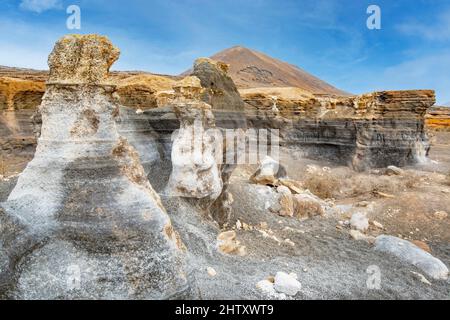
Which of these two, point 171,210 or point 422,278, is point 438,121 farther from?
point 171,210

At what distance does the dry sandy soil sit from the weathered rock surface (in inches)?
4.7

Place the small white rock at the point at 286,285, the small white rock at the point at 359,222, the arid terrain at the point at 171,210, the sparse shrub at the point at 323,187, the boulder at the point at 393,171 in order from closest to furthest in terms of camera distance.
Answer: the arid terrain at the point at 171,210 → the small white rock at the point at 286,285 → the small white rock at the point at 359,222 → the sparse shrub at the point at 323,187 → the boulder at the point at 393,171

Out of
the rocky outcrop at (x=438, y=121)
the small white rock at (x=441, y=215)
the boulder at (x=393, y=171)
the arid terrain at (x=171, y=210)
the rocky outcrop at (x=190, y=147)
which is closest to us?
the arid terrain at (x=171, y=210)

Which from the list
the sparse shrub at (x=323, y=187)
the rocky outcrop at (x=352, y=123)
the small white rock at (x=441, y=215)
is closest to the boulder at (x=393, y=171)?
the rocky outcrop at (x=352, y=123)

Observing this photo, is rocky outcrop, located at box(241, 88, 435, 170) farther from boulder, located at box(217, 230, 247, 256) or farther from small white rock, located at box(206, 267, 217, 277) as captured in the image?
small white rock, located at box(206, 267, 217, 277)

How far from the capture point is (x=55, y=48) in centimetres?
289

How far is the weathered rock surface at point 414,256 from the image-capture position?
4277 mm

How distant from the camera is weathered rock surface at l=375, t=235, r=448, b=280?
14.0 feet

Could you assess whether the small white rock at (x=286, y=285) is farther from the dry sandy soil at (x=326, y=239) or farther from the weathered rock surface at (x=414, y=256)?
the weathered rock surface at (x=414, y=256)

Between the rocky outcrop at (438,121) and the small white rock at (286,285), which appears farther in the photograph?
the rocky outcrop at (438,121)

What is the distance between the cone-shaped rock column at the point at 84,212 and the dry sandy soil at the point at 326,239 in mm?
508

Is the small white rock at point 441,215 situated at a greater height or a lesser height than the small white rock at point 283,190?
lesser
